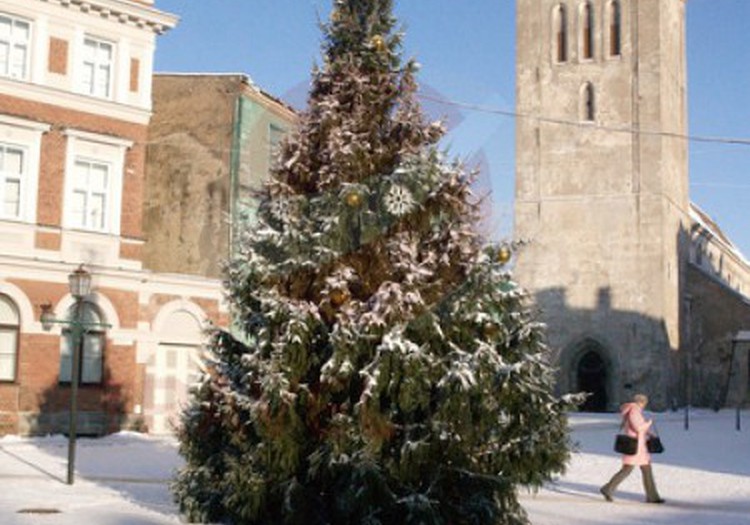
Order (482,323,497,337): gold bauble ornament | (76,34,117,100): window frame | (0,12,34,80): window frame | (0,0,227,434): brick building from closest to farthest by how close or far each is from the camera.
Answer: (482,323,497,337): gold bauble ornament
(0,0,227,434): brick building
(0,12,34,80): window frame
(76,34,117,100): window frame

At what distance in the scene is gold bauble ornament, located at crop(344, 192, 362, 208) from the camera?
11.0 metres

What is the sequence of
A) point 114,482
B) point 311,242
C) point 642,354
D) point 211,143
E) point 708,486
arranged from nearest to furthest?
point 311,242, point 114,482, point 708,486, point 211,143, point 642,354

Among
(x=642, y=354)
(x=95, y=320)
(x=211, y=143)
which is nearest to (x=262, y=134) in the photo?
(x=211, y=143)

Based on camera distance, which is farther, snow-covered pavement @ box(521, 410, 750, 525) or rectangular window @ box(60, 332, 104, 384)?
rectangular window @ box(60, 332, 104, 384)

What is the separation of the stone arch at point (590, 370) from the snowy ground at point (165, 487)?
24230 millimetres

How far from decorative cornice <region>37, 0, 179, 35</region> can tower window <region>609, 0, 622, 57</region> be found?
3153 centimetres

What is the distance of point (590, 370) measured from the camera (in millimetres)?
50531

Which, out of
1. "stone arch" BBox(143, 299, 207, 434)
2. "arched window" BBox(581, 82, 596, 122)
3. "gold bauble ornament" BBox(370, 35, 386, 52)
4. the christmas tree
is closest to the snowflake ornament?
the christmas tree

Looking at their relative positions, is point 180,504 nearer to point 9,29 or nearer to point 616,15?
point 9,29

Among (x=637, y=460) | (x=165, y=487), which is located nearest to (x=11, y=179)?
(x=165, y=487)

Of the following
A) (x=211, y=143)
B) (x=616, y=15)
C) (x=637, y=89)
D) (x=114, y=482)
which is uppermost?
(x=616, y=15)

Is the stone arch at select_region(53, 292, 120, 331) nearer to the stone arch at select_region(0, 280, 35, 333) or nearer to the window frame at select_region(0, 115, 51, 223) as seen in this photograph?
the stone arch at select_region(0, 280, 35, 333)

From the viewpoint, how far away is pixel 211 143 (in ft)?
104

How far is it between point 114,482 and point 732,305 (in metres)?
45.1
